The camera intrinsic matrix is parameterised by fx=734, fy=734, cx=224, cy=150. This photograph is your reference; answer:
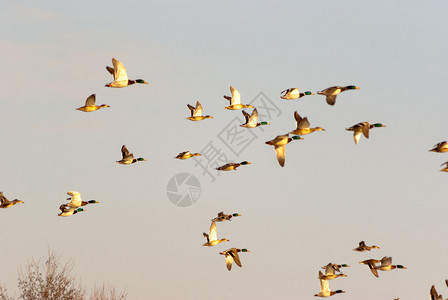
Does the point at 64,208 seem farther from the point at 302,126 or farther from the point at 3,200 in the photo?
the point at 302,126

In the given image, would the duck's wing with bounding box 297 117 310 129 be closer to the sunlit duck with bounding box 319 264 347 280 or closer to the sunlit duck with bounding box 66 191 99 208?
the sunlit duck with bounding box 319 264 347 280

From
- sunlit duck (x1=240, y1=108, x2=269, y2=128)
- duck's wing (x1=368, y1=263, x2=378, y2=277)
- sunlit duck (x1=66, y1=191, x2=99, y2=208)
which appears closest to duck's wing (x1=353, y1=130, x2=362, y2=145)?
sunlit duck (x1=240, y1=108, x2=269, y2=128)

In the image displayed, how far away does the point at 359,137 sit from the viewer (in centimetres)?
3553

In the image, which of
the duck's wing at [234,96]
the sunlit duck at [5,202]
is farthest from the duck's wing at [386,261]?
the sunlit duck at [5,202]

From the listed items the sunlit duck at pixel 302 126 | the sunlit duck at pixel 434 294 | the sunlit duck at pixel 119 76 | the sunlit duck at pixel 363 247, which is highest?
the sunlit duck at pixel 119 76

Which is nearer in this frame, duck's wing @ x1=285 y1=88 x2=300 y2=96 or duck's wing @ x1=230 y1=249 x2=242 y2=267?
duck's wing @ x1=230 y1=249 x2=242 y2=267

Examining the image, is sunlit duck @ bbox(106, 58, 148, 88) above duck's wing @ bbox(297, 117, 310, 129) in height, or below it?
above

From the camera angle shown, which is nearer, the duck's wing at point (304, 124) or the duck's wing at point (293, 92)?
the duck's wing at point (304, 124)

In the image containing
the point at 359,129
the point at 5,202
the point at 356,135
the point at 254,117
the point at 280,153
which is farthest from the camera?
the point at 254,117

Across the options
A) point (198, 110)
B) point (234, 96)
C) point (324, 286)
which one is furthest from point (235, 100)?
point (324, 286)

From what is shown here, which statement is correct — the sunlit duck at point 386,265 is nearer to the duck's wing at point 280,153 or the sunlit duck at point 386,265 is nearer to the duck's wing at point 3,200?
the duck's wing at point 280,153

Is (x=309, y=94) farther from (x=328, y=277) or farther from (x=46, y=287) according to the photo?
(x=46, y=287)

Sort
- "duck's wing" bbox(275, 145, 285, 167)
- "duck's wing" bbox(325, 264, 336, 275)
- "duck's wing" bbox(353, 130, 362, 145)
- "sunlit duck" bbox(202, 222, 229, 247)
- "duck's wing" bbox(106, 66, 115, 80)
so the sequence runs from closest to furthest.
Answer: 1. "duck's wing" bbox(275, 145, 285, 167)
2. "duck's wing" bbox(106, 66, 115, 80)
3. "duck's wing" bbox(353, 130, 362, 145)
4. "sunlit duck" bbox(202, 222, 229, 247)
5. "duck's wing" bbox(325, 264, 336, 275)

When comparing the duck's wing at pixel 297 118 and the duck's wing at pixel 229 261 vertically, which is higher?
the duck's wing at pixel 297 118
